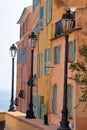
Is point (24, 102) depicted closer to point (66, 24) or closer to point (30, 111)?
point (30, 111)

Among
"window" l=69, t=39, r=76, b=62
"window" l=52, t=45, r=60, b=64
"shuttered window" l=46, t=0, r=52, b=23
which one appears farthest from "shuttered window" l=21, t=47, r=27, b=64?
"window" l=69, t=39, r=76, b=62

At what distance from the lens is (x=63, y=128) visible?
1481 centimetres

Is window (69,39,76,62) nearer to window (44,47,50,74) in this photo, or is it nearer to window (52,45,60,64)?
window (52,45,60,64)

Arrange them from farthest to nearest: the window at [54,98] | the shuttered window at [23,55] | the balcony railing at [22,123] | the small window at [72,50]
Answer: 1. the shuttered window at [23,55]
2. the window at [54,98]
3. the small window at [72,50]
4. the balcony railing at [22,123]

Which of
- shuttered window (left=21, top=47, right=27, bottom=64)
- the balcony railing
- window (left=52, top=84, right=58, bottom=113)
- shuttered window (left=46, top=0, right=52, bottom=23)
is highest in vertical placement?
shuttered window (left=46, top=0, right=52, bottom=23)

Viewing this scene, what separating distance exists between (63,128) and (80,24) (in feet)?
38.7

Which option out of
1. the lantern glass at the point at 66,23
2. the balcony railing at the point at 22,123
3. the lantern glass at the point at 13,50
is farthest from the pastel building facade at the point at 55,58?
the lantern glass at the point at 66,23

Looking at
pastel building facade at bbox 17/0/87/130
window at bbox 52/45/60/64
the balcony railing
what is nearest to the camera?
the balcony railing

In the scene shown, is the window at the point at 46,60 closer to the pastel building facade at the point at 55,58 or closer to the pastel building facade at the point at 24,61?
the pastel building facade at the point at 55,58

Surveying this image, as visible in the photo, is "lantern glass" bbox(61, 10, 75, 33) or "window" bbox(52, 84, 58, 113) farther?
"window" bbox(52, 84, 58, 113)

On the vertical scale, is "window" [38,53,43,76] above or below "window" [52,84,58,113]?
above

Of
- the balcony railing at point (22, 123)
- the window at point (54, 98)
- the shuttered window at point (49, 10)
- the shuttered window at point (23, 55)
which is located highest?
the shuttered window at point (49, 10)

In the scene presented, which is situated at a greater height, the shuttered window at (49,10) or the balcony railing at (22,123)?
the shuttered window at (49,10)

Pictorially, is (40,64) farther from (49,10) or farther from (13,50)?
(13,50)
